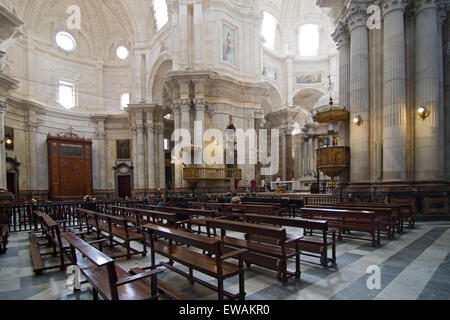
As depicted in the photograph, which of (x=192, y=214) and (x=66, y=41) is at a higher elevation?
(x=66, y=41)

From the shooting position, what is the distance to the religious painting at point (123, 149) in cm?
2652

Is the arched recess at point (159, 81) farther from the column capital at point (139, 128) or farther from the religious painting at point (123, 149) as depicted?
the religious painting at point (123, 149)

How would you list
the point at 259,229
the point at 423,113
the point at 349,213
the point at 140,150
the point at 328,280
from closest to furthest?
the point at 259,229
the point at 328,280
the point at 349,213
the point at 423,113
the point at 140,150

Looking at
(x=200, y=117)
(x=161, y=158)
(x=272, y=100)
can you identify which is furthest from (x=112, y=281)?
(x=272, y=100)

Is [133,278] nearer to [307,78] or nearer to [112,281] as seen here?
[112,281]

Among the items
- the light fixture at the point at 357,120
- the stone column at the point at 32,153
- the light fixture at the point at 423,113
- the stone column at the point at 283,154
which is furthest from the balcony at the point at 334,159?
the stone column at the point at 32,153

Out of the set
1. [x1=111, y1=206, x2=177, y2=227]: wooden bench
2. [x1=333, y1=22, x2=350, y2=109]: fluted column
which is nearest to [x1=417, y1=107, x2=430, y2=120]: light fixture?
[x1=333, y1=22, x2=350, y2=109]: fluted column

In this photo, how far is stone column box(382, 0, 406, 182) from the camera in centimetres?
933

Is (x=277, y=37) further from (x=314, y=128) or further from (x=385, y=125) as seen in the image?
(x=385, y=125)

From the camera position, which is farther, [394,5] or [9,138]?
[9,138]

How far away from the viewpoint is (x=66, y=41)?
24719mm

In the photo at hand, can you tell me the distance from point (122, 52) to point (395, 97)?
88.5 ft

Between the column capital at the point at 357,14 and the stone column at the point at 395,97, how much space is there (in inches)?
36.1

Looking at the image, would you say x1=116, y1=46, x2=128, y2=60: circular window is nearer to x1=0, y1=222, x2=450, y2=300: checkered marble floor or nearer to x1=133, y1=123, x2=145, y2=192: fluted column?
x1=133, y1=123, x2=145, y2=192: fluted column
